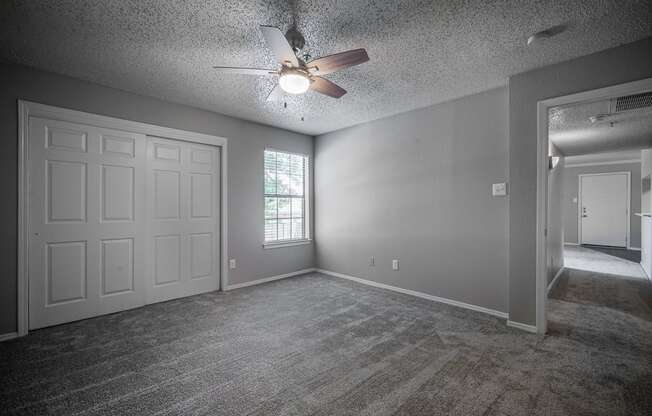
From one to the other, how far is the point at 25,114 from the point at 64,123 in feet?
0.91

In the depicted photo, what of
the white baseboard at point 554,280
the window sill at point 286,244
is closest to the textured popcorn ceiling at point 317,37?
the window sill at point 286,244

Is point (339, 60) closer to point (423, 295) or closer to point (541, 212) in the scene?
point (541, 212)

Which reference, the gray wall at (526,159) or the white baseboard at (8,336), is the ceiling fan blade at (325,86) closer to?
the gray wall at (526,159)

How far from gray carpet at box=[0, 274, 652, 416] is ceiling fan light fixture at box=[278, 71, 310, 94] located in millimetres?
2066

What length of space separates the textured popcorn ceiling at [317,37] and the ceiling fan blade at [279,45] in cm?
27

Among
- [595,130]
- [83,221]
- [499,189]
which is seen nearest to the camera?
[83,221]

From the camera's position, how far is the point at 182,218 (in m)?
3.79

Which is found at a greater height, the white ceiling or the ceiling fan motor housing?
the ceiling fan motor housing

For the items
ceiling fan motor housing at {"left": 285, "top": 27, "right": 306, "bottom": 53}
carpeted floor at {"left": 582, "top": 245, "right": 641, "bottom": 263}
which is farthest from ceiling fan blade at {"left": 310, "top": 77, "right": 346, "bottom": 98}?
carpeted floor at {"left": 582, "top": 245, "right": 641, "bottom": 263}

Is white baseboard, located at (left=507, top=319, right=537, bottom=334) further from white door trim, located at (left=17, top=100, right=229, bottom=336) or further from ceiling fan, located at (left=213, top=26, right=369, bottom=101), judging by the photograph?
white door trim, located at (left=17, top=100, right=229, bottom=336)

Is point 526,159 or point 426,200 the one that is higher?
point 526,159

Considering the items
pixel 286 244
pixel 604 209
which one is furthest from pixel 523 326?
pixel 604 209

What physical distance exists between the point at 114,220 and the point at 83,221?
267mm

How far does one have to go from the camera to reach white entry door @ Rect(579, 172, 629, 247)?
7.61 m
